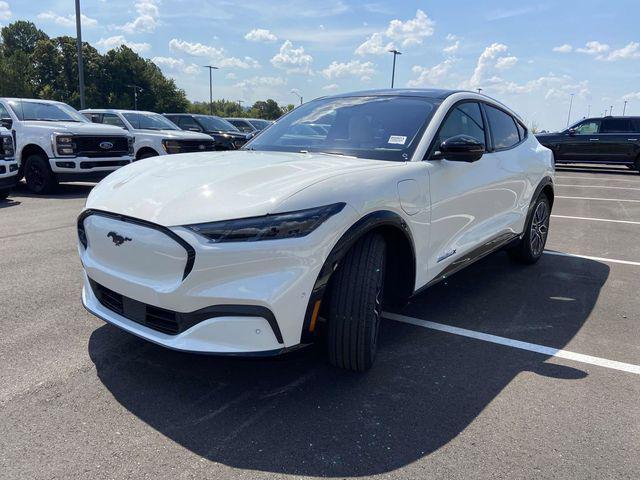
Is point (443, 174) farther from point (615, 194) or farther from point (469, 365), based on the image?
point (615, 194)

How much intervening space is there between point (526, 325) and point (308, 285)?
2.19m

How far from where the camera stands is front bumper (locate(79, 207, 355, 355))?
231cm

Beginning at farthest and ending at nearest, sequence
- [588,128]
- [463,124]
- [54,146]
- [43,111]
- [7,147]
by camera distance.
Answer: [588,128] < [43,111] < [54,146] < [7,147] < [463,124]

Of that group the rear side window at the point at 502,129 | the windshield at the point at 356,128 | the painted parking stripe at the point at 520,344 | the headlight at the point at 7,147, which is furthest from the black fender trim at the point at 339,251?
the headlight at the point at 7,147

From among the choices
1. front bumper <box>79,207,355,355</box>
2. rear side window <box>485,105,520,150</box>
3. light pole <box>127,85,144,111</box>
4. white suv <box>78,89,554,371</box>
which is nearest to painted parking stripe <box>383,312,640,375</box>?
white suv <box>78,89,554,371</box>

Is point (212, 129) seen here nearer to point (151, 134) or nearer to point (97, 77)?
point (151, 134)

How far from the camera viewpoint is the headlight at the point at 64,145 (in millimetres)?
9786

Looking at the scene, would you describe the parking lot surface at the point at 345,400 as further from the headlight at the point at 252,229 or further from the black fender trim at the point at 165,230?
the headlight at the point at 252,229

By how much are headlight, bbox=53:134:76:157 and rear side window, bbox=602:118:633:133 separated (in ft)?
55.2

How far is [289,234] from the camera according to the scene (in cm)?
235

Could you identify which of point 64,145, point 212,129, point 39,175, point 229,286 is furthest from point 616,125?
point 229,286

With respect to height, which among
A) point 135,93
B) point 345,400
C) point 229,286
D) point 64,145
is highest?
point 135,93

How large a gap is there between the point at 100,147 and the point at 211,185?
8.92 metres

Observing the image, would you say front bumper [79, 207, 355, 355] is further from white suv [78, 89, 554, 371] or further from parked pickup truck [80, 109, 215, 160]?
parked pickup truck [80, 109, 215, 160]
